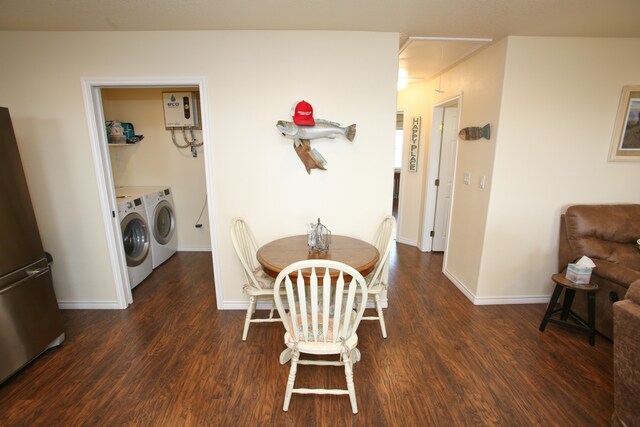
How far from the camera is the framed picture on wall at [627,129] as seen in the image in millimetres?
2371

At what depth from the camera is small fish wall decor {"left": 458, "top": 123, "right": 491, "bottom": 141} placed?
255 centimetres

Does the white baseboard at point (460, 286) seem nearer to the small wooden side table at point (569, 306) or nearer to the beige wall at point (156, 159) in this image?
the small wooden side table at point (569, 306)

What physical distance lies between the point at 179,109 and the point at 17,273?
99.0 inches

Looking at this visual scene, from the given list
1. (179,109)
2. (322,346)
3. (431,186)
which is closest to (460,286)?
(431,186)

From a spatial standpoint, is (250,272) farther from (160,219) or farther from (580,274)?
(580,274)

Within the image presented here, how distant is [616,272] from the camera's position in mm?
2070

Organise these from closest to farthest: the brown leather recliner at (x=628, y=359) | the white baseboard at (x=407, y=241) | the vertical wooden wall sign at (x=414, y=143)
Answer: the brown leather recliner at (x=628, y=359) < the vertical wooden wall sign at (x=414, y=143) < the white baseboard at (x=407, y=241)

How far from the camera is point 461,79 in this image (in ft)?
9.95

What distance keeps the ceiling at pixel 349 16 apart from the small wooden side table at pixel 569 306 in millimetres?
1894

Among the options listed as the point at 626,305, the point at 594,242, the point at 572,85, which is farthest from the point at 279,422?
the point at 572,85

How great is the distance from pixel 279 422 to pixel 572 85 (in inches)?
132

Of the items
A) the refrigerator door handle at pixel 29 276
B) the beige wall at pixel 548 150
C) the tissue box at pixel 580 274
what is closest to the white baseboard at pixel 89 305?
the refrigerator door handle at pixel 29 276

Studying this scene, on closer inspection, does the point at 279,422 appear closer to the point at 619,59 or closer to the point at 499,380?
the point at 499,380

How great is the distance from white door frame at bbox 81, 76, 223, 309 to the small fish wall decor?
2.45 m
